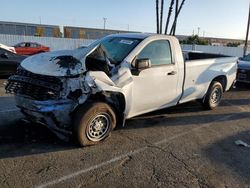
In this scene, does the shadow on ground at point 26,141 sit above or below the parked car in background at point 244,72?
below

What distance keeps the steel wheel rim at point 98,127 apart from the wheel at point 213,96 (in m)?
3.41

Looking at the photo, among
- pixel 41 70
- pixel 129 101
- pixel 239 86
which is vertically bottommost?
pixel 239 86

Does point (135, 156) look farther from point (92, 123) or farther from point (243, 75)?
point (243, 75)

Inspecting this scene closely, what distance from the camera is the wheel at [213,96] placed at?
7234 mm

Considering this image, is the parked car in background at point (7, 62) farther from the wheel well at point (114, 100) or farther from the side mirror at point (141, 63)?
the side mirror at point (141, 63)

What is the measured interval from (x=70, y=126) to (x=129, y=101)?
1164 mm

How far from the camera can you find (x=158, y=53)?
18.2 feet

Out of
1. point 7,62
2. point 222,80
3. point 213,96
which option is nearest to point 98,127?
point 213,96

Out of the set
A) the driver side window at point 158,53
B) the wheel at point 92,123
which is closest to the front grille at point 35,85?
the wheel at point 92,123

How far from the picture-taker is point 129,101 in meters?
5.05

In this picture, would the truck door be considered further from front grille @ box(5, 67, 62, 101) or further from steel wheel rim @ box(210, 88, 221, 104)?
steel wheel rim @ box(210, 88, 221, 104)

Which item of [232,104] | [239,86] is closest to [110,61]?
[232,104]

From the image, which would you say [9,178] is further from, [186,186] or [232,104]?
[232,104]

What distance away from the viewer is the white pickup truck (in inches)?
171
